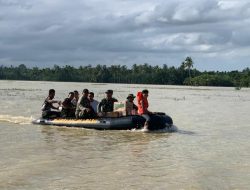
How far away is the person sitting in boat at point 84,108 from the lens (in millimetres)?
18308

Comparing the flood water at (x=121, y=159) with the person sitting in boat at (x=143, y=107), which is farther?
the person sitting in boat at (x=143, y=107)

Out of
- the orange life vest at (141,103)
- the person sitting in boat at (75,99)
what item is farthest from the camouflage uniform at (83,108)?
the orange life vest at (141,103)

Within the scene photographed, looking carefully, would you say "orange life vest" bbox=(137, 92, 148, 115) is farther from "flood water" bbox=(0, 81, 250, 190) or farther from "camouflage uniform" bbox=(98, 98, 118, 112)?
"camouflage uniform" bbox=(98, 98, 118, 112)

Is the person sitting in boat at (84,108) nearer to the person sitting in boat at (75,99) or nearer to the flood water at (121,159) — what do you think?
the flood water at (121,159)

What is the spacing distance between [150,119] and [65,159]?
6.33 meters

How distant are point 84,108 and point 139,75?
131 meters

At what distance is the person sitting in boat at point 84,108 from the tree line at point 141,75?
100696 millimetres

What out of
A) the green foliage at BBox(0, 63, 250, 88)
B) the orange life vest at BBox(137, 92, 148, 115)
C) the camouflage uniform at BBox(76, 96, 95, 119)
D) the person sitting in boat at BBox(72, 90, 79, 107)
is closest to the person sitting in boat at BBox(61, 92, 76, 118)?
the person sitting in boat at BBox(72, 90, 79, 107)

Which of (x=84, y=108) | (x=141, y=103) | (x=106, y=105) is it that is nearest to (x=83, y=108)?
(x=84, y=108)

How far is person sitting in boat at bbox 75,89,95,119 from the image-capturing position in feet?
60.1

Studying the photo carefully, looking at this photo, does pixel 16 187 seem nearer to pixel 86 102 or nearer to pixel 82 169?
pixel 82 169

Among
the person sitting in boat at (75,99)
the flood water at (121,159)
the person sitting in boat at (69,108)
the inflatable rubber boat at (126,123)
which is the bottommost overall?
the flood water at (121,159)

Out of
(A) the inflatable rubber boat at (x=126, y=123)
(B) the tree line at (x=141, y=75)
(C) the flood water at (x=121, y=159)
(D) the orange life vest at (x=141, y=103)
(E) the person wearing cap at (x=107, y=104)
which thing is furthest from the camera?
(B) the tree line at (x=141, y=75)

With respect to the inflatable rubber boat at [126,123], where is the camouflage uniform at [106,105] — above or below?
above
